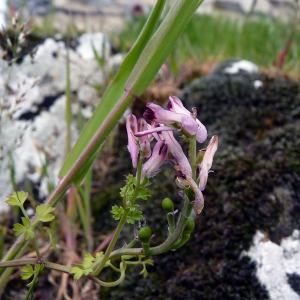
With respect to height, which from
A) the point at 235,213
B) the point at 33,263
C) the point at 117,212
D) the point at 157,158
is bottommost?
the point at 235,213

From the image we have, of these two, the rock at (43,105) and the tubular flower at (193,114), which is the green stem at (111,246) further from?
the rock at (43,105)

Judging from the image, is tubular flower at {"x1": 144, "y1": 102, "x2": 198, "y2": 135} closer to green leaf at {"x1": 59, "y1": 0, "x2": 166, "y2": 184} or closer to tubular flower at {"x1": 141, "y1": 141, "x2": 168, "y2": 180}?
tubular flower at {"x1": 141, "y1": 141, "x2": 168, "y2": 180}

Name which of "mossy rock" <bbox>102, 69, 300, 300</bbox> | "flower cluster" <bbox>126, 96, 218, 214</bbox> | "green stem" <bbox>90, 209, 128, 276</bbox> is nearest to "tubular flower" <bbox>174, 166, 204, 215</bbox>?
"flower cluster" <bbox>126, 96, 218, 214</bbox>

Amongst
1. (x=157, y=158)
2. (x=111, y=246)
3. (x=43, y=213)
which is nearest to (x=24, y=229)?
(x=43, y=213)

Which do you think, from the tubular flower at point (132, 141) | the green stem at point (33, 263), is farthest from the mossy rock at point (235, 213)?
the tubular flower at point (132, 141)

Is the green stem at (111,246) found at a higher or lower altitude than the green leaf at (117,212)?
lower

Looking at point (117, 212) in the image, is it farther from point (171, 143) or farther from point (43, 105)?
point (43, 105)

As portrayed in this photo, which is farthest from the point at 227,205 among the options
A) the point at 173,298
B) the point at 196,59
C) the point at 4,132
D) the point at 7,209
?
the point at 196,59

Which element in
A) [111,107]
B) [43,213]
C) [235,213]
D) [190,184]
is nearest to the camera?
[190,184]
